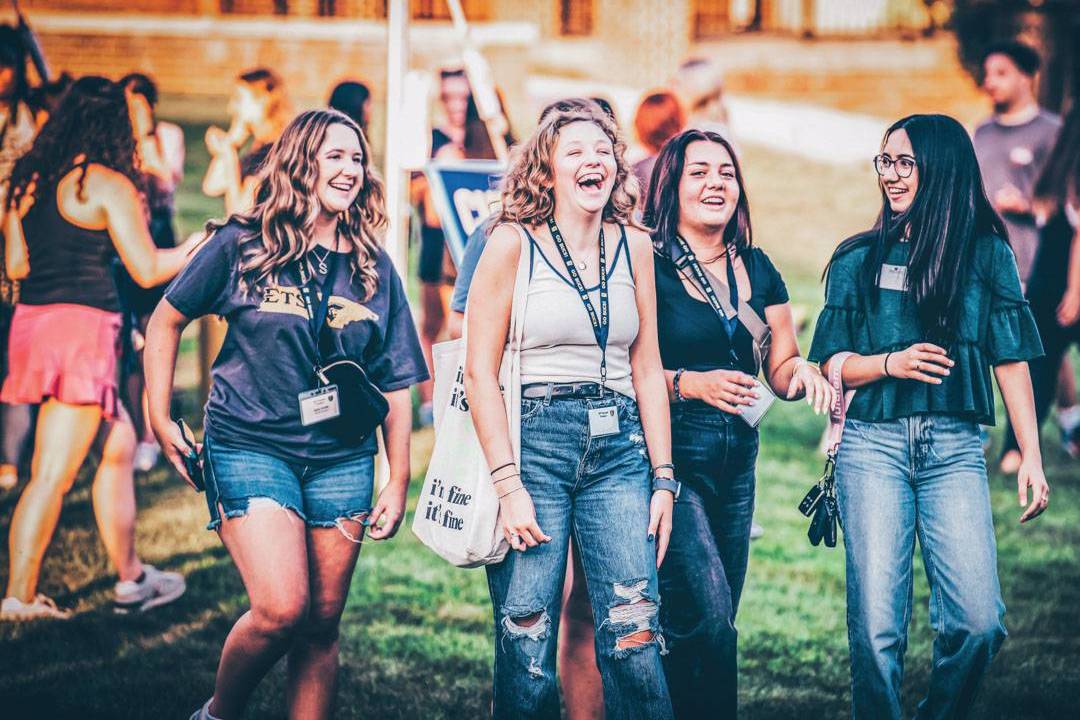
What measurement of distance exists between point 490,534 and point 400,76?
3.78 metres

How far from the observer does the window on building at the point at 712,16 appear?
871 inches

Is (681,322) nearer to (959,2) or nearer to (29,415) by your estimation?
(29,415)

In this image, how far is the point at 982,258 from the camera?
4.17m

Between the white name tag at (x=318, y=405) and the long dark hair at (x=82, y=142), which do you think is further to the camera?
the long dark hair at (x=82, y=142)

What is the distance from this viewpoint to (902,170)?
4199 mm

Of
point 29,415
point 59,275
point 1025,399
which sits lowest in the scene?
point 29,415

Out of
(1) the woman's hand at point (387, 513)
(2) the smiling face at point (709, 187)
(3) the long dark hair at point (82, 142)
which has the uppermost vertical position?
(3) the long dark hair at point (82, 142)

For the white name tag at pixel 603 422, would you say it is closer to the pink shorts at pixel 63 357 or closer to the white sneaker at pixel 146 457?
the pink shorts at pixel 63 357

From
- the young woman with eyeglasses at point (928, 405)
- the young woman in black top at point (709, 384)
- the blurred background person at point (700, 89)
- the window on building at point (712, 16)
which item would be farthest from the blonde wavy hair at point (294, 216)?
the window on building at point (712, 16)

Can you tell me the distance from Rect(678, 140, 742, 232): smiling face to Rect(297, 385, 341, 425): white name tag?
132 cm

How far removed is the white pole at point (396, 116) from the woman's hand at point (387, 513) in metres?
2.63

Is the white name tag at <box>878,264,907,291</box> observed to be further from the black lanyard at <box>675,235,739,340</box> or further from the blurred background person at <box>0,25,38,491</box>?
the blurred background person at <box>0,25,38,491</box>

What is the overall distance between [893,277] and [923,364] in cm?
35

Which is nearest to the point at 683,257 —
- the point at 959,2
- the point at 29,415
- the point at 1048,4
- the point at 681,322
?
the point at 681,322
